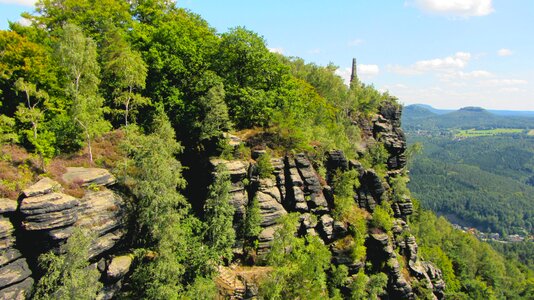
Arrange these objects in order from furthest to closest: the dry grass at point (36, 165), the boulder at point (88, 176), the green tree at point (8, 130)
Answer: the boulder at point (88, 176) < the green tree at point (8, 130) < the dry grass at point (36, 165)

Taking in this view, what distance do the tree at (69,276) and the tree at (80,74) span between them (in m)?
11.7

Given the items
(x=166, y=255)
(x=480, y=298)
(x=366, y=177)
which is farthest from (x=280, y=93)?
(x=480, y=298)

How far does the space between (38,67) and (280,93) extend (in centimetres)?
2695

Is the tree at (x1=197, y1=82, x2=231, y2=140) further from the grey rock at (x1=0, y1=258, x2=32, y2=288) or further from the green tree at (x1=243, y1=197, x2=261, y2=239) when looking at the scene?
the grey rock at (x1=0, y1=258, x2=32, y2=288)

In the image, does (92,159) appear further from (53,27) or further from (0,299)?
(53,27)

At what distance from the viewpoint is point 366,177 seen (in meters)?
52.0

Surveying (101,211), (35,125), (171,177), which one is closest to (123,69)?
(35,125)

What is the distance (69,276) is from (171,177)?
32.5ft

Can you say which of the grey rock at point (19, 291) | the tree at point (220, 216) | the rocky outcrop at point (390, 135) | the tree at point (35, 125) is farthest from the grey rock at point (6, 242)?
the rocky outcrop at point (390, 135)

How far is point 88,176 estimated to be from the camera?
2941cm

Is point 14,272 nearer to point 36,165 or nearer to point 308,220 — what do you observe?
point 36,165

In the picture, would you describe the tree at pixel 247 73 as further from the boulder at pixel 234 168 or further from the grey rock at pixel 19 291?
the grey rock at pixel 19 291

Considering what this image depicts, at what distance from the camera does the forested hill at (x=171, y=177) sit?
26.0 meters

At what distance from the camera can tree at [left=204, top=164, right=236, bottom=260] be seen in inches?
1278
